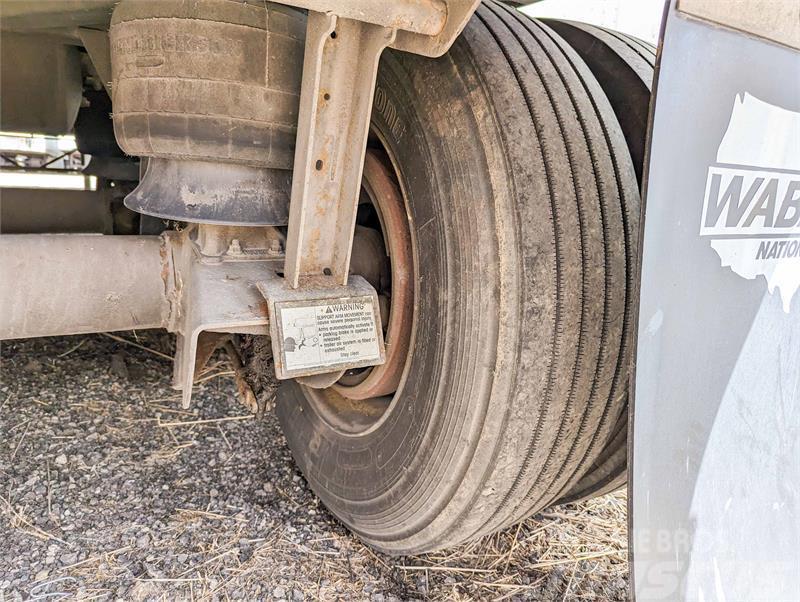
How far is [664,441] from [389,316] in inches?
29.1

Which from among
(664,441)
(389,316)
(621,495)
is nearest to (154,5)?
(389,316)

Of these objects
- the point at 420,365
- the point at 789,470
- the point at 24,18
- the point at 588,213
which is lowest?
the point at 789,470

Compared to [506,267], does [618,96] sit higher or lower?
higher

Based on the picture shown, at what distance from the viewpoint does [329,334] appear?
1.38 meters

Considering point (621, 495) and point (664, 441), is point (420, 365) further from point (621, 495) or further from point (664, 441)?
point (621, 495)

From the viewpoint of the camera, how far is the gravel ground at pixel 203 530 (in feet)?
5.02

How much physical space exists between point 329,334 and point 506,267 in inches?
17.5

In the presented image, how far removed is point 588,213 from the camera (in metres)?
1.19

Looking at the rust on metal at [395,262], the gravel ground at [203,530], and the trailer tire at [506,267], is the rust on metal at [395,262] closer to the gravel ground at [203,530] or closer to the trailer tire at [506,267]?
the trailer tire at [506,267]

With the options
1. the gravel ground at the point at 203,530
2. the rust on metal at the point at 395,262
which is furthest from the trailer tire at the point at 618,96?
the rust on metal at the point at 395,262

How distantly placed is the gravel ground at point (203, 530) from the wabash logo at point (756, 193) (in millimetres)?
1015

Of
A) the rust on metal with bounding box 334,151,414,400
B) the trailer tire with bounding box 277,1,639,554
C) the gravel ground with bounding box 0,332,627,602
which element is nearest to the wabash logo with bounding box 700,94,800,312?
the trailer tire with bounding box 277,1,639,554

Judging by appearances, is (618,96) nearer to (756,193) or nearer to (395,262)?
(756,193)

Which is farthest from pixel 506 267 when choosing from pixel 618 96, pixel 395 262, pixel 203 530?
pixel 203 530
